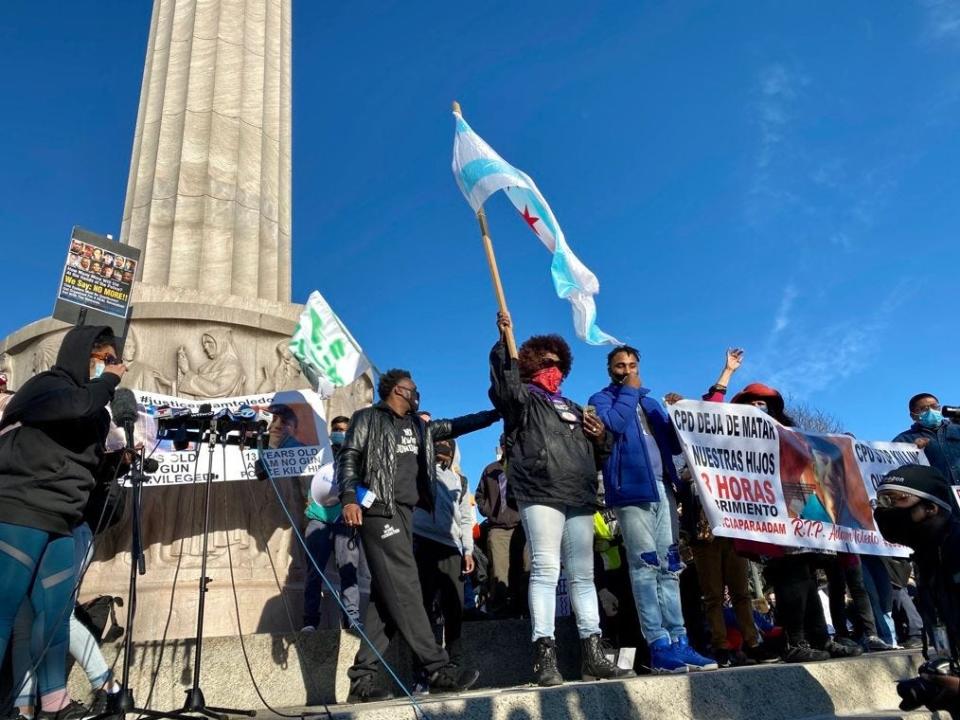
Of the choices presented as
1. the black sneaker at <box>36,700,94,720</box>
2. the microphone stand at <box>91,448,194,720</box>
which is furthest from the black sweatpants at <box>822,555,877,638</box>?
the black sneaker at <box>36,700,94,720</box>

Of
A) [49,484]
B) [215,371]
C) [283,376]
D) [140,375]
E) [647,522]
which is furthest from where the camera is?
[283,376]

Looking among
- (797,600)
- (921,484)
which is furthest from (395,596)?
(797,600)

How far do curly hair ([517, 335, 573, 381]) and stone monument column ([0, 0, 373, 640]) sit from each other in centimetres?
249

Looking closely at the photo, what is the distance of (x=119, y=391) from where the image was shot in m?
4.50

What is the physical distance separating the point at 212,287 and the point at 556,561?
7096 mm

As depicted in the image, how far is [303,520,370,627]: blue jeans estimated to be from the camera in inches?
252

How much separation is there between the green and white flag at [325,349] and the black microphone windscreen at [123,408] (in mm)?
2944

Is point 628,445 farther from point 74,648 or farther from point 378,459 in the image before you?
point 74,648

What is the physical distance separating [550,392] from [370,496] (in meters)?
1.38

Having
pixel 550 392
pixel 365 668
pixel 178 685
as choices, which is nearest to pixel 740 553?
pixel 550 392

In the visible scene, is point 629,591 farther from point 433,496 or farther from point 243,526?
point 243,526

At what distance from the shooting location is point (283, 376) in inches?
347

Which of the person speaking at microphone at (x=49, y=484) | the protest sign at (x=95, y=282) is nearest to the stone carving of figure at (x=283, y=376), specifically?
the protest sign at (x=95, y=282)

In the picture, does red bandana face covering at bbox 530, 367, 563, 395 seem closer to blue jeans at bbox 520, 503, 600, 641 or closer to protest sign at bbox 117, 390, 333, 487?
blue jeans at bbox 520, 503, 600, 641
